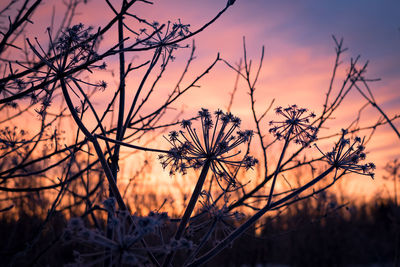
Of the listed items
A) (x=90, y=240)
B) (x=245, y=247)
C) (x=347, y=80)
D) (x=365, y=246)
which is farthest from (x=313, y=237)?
(x=90, y=240)

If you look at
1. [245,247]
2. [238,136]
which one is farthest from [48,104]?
[245,247]

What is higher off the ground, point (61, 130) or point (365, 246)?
point (61, 130)

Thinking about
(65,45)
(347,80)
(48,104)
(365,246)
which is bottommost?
(365,246)

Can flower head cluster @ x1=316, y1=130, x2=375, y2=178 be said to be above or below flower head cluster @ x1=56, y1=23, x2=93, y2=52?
below

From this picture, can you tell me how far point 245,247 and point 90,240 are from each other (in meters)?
13.1

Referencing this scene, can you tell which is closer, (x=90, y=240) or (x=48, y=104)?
(x=90, y=240)

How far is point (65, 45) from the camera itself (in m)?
2.60

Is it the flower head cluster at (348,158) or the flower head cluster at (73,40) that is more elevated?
the flower head cluster at (73,40)

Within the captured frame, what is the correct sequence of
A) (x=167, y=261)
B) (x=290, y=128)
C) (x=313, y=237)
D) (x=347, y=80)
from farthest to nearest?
(x=313, y=237)
(x=347, y=80)
(x=290, y=128)
(x=167, y=261)

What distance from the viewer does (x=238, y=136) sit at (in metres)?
2.64

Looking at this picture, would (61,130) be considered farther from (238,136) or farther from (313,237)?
(313,237)

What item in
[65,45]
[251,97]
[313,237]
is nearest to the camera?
[65,45]

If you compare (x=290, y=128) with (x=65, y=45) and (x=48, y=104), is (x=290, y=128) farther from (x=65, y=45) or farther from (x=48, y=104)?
(x=48, y=104)

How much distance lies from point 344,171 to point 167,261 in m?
1.57
